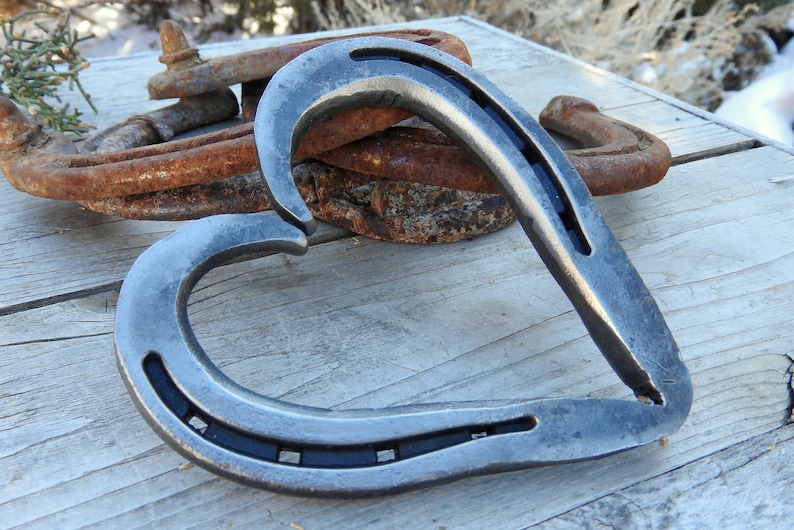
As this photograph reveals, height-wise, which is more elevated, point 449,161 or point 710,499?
point 449,161

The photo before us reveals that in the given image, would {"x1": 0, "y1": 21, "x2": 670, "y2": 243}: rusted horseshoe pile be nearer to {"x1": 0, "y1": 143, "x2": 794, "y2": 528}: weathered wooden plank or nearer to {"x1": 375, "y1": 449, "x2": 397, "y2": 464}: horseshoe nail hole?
{"x1": 0, "y1": 143, "x2": 794, "y2": 528}: weathered wooden plank

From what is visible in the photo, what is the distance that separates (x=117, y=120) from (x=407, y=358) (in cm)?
114

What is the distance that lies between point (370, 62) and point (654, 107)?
3.40 ft

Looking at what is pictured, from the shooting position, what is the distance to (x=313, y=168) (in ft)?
3.70

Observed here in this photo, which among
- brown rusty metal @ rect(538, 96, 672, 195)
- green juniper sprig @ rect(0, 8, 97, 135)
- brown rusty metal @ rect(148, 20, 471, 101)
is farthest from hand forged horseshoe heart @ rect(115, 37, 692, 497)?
green juniper sprig @ rect(0, 8, 97, 135)

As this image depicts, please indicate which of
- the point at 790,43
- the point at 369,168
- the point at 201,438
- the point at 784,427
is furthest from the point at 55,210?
the point at 790,43

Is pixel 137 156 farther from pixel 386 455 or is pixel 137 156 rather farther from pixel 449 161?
pixel 386 455

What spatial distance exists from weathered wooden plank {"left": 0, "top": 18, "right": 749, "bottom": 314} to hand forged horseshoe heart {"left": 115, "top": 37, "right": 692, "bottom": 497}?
0.34 meters

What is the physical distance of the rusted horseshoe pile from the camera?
3.39 ft

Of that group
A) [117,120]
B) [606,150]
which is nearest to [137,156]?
[117,120]

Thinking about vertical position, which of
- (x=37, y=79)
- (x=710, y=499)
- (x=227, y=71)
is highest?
(x=227, y=71)

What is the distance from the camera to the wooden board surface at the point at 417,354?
30.7 inches

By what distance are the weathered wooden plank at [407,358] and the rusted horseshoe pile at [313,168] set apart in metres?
0.07

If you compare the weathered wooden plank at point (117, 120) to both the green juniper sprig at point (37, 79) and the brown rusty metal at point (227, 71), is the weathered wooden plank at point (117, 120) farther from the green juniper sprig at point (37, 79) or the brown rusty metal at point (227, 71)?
the brown rusty metal at point (227, 71)
